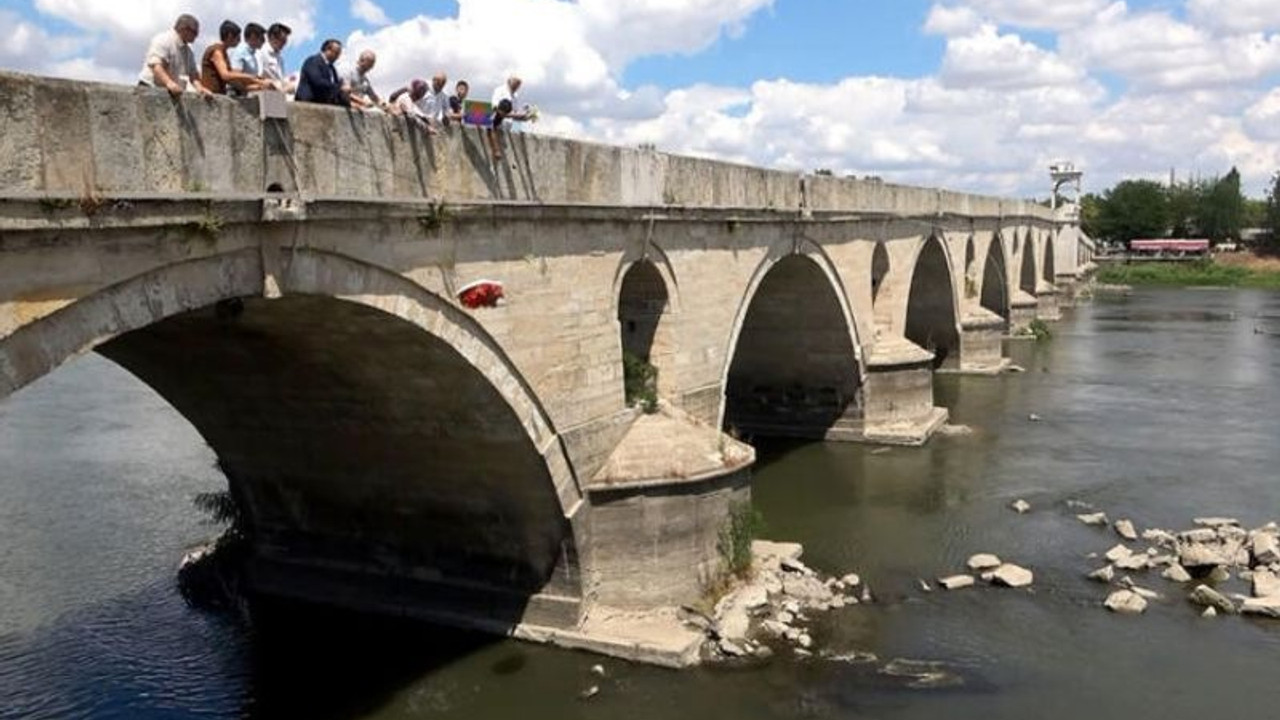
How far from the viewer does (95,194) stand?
6242 mm

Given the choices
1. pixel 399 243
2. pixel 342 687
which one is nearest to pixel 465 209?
pixel 399 243

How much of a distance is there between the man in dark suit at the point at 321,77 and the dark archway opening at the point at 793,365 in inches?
475

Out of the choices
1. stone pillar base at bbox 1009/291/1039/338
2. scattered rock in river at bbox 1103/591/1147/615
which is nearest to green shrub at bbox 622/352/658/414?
scattered rock in river at bbox 1103/591/1147/615

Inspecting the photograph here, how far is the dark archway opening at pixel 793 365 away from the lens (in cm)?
2016

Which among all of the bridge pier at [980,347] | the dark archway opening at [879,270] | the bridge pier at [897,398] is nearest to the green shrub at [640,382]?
the bridge pier at [897,398]

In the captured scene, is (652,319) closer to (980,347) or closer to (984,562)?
(984,562)

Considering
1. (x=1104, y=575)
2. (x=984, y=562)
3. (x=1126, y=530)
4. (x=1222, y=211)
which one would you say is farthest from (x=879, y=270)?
(x=1222, y=211)

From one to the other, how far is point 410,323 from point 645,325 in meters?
4.81

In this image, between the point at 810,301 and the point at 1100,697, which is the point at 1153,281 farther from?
the point at 1100,697

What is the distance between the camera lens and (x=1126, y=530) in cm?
1505

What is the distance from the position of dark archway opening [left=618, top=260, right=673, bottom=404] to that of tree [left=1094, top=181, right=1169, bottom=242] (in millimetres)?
78016

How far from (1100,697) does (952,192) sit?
21.0 metres

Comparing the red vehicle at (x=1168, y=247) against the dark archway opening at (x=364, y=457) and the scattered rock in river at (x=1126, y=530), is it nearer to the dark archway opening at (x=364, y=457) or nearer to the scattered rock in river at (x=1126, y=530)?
the scattered rock in river at (x=1126, y=530)

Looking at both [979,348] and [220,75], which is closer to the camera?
[220,75]
